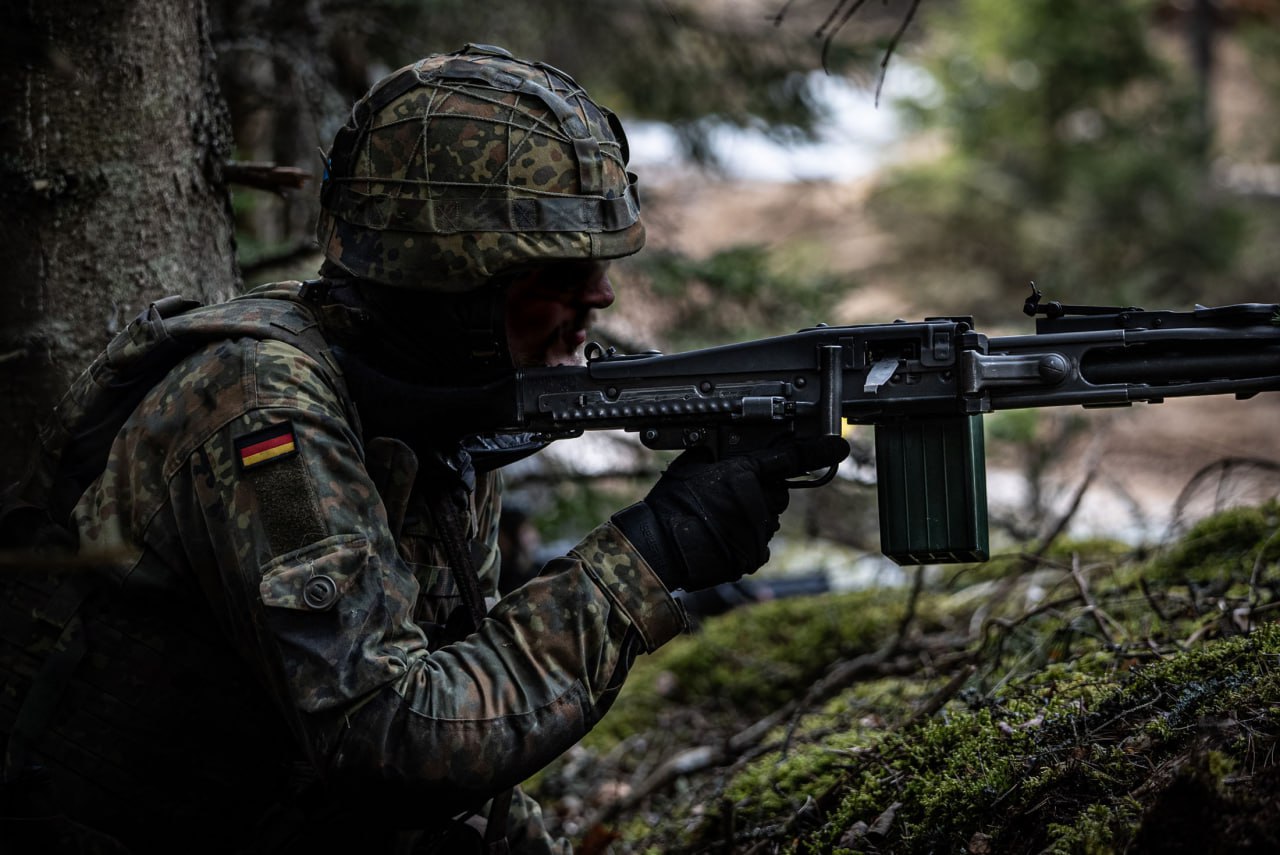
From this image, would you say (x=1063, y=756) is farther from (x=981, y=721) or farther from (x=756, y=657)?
(x=756, y=657)

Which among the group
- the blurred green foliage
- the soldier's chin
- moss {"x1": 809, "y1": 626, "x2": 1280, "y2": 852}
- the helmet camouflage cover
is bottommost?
moss {"x1": 809, "y1": 626, "x2": 1280, "y2": 852}

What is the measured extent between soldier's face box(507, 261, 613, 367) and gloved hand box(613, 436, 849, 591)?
1.68ft

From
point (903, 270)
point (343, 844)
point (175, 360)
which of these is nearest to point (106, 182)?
point (175, 360)

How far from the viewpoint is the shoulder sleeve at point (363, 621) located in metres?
2.36

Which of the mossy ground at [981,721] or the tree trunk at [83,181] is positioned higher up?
the tree trunk at [83,181]

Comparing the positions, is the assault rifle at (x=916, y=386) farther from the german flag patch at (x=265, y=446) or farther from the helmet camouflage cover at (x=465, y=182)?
the german flag patch at (x=265, y=446)

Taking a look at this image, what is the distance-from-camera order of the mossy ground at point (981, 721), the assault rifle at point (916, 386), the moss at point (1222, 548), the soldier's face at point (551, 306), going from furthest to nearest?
the moss at point (1222, 548) < the soldier's face at point (551, 306) < the assault rifle at point (916, 386) < the mossy ground at point (981, 721)

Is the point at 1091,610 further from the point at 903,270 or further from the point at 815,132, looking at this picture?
the point at 903,270

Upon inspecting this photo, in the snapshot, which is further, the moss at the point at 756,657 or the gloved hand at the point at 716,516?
the moss at the point at 756,657

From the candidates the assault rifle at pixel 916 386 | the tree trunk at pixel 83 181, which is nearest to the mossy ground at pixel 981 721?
the assault rifle at pixel 916 386

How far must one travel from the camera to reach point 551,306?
9.94 ft

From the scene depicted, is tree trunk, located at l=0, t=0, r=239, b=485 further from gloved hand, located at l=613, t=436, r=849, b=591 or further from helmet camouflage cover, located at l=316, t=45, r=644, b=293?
gloved hand, located at l=613, t=436, r=849, b=591

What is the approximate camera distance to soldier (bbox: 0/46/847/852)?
7.93 ft

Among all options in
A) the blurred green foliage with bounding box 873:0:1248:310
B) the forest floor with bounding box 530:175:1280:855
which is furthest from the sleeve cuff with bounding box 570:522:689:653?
the blurred green foliage with bounding box 873:0:1248:310
